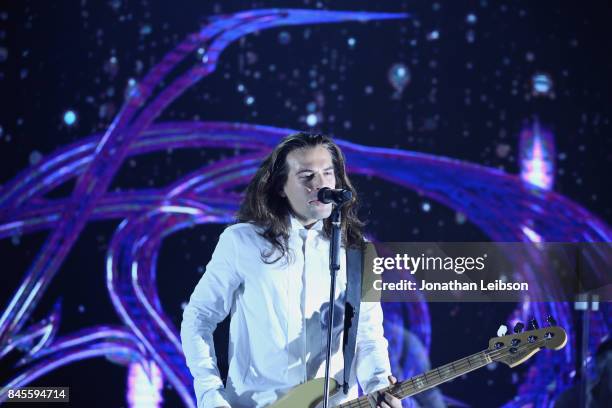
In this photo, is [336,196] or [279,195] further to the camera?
[279,195]

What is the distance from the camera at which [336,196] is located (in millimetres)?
2514

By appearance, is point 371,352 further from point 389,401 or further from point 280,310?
point 280,310

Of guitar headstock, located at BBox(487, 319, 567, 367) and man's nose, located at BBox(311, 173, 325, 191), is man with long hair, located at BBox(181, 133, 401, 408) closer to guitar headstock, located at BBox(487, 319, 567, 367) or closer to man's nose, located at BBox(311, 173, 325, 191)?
man's nose, located at BBox(311, 173, 325, 191)

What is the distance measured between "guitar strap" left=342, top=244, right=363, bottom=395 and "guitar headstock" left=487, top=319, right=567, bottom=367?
1.73ft

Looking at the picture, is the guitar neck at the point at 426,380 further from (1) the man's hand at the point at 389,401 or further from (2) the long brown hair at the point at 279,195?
(2) the long brown hair at the point at 279,195

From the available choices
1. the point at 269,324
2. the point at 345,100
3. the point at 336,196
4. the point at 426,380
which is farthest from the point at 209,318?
the point at 345,100

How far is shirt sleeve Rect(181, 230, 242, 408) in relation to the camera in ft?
8.98

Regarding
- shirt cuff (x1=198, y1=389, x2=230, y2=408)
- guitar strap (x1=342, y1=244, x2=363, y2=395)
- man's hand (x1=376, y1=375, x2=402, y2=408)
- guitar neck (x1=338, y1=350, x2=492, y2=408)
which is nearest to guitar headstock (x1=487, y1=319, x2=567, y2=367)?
guitar neck (x1=338, y1=350, x2=492, y2=408)

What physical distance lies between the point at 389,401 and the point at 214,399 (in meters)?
0.64

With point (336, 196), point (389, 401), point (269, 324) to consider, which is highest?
point (336, 196)

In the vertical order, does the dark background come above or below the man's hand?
above

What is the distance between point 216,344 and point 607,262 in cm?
227

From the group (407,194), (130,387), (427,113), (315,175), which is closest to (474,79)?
(427,113)

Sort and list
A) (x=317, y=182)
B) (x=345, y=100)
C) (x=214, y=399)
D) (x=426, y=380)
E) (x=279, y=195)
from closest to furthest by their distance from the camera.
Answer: (x=214, y=399), (x=426, y=380), (x=317, y=182), (x=279, y=195), (x=345, y=100)
